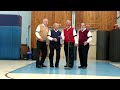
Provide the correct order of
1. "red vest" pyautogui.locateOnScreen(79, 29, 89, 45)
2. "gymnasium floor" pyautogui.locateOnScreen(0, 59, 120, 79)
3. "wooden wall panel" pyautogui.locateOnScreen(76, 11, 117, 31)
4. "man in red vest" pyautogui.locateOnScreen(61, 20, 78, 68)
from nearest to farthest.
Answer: "gymnasium floor" pyautogui.locateOnScreen(0, 59, 120, 79) < "man in red vest" pyautogui.locateOnScreen(61, 20, 78, 68) < "red vest" pyautogui.locateOnScreen(79, 29, 89, 45) < "wooden wall panel" pyautogui.locateOnScreen(76, 11, 117, 31)

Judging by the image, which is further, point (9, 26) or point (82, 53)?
point (9, 26)

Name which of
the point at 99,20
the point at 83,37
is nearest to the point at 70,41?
the point at 83,37

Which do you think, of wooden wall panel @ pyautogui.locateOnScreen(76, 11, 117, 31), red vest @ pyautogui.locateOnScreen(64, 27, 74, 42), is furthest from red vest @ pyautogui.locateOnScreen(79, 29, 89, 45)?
wooden wall panel @ pyautogui.locateOnScreen(76, 11, 117, 31)

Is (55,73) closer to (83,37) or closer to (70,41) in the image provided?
(70,41)

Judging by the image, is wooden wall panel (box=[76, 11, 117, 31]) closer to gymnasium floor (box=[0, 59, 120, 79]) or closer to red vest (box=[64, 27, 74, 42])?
red vest (box=[64, 27, 74, 42])

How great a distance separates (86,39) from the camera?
7.73 meters

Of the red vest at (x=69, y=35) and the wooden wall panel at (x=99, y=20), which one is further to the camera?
the wooden wall panel at (x=99, y=20)

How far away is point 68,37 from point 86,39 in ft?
1.98

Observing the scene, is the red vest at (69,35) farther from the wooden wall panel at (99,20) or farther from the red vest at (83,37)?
the wooden wall panel at (99,20)

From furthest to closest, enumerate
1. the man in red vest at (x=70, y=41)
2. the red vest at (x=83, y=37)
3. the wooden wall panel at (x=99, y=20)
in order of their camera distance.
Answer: the wooden wall panel at (x=99, y=20)
the red vest at (x=83, y=37)
the man in red vest at (x=70, y=41)

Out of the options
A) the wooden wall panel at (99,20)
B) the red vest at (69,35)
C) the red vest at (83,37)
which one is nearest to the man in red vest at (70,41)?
the red vest at (69,35)
